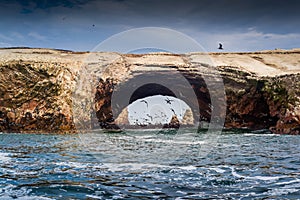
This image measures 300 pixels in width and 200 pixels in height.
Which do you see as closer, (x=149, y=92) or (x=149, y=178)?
(x=149, y=178)

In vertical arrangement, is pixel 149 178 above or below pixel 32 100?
below

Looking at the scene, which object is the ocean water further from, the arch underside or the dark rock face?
the arch underside

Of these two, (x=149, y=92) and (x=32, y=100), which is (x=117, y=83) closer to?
(x=149, y=92)

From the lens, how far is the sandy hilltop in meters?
31.1

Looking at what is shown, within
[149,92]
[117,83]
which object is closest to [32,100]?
[117,83]

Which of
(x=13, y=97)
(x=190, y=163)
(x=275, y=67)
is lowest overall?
(x=190, y=163)

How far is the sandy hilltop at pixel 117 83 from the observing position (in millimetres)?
31141

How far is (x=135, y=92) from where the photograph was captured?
40.8 meters

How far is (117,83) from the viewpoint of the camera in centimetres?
3547

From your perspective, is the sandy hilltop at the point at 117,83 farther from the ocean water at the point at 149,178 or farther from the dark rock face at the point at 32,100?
the ocean water at the point at 149,178

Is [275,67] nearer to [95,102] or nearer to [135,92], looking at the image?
[135,92]

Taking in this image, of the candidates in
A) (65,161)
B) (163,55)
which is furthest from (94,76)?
(65,161)

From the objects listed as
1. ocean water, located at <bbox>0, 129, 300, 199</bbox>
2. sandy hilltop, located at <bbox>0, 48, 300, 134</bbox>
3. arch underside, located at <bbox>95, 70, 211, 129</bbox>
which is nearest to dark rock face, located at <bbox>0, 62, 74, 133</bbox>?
sandy hilltop, located at <bbox>0, 48, 300, 134</bbox>

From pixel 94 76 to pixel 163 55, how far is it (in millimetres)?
8081
